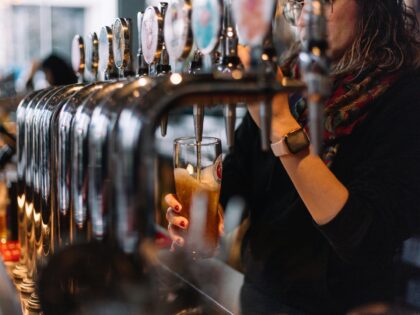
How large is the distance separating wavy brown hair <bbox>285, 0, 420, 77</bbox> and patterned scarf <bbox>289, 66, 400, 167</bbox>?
22mm

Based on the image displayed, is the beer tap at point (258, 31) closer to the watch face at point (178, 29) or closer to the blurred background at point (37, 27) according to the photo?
the watch face at point (178, 29)

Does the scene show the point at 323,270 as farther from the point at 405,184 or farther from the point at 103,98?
the point at 103,98

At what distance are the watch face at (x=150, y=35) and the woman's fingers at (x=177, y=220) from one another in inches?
12.6

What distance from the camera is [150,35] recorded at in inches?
43.2

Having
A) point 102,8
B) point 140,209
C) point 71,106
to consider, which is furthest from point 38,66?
point 140,209

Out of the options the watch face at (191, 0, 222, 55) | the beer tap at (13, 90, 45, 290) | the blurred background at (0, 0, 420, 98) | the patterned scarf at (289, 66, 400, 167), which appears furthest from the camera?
the blurred background at (0, 0, 420, 98)

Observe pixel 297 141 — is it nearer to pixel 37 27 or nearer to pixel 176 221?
pixel 176 221

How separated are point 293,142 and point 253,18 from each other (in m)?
0.33

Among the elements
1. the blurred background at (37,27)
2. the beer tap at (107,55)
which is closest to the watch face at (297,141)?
the beer tap at (107,55)

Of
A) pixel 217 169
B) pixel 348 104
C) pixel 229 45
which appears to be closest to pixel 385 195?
pixel 348 104

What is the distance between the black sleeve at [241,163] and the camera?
1.83m

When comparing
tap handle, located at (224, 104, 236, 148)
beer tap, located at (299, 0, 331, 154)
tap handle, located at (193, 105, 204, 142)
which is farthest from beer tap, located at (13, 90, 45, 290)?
beer tap, located at (299, 0, 331, 154)

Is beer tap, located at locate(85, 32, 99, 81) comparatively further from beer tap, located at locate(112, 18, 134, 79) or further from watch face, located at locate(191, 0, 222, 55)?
watch face, located at locate(191, 0, 222, 55)

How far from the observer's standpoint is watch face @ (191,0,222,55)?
2.81 feet
